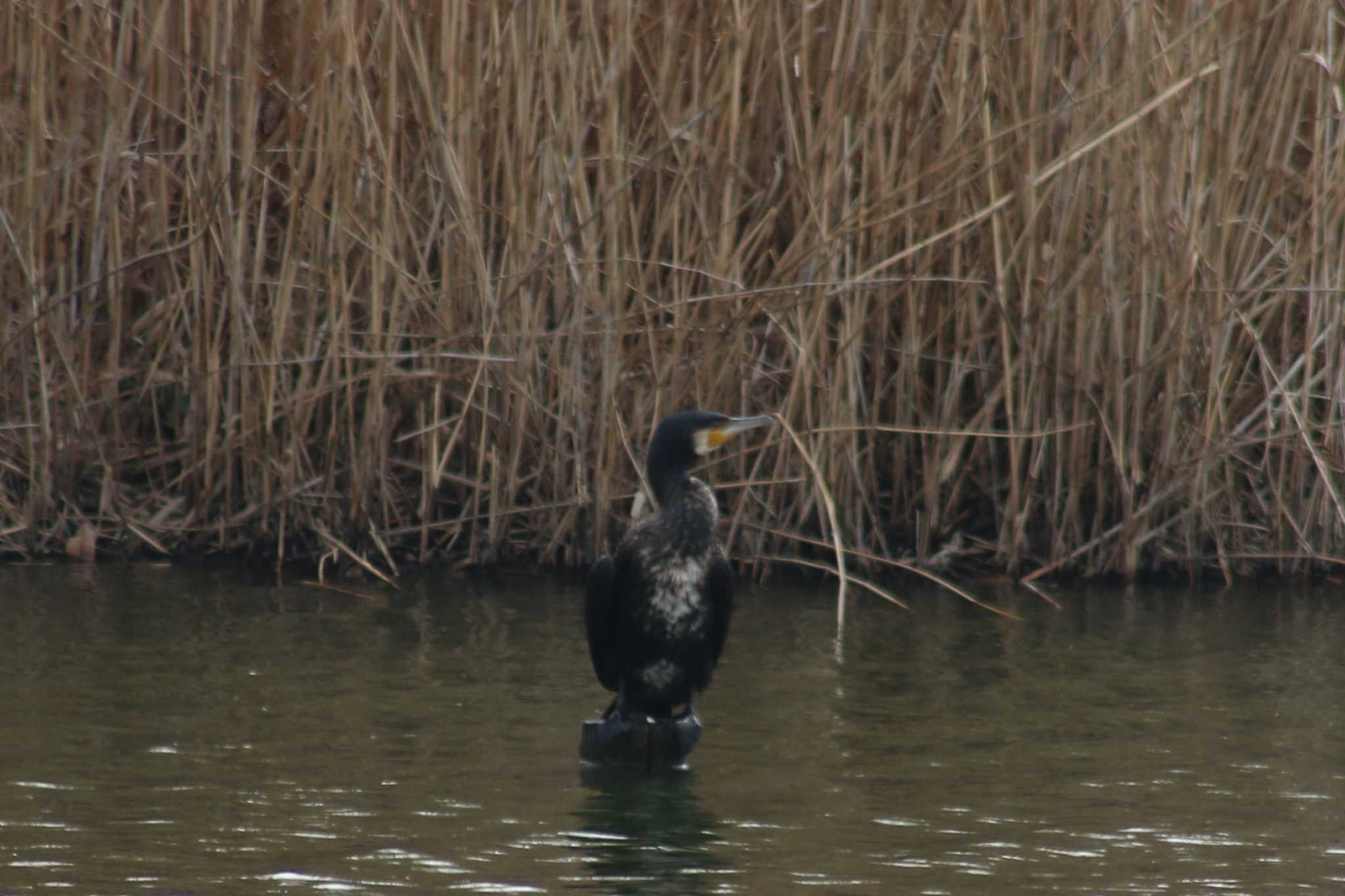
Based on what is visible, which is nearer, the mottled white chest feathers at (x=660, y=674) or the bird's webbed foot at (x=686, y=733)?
the bird's webbed foot at (x=686, y=733)

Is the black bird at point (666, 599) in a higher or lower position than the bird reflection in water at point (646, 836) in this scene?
higher

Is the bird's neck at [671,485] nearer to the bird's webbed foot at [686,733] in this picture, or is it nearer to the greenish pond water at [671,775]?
the bird's webbed foot at [686,733]

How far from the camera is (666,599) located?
493 cm

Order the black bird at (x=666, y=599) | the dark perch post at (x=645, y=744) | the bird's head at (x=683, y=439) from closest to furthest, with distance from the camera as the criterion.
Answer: the dark perch post at (x=645, y=744) → the black bird at (x=666, y=599) → the bird's head at (x=683, y=439)

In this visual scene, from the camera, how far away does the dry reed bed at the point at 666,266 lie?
687 cm

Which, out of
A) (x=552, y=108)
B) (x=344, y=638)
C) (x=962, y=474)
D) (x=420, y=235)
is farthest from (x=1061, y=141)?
(x=344, y=638)

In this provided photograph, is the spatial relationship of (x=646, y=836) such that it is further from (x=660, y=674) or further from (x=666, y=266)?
(x=666, y=266)

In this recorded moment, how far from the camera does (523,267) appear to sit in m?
6.90

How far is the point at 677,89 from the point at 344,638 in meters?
2.15

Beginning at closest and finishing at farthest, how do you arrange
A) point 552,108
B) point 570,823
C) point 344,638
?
point 570,823, point 344,638, point 552,108

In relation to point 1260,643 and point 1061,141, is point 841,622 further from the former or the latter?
point 1061,141

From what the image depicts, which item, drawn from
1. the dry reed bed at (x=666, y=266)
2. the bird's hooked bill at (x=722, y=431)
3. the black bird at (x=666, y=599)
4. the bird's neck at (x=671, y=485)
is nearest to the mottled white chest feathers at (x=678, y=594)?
the black bird at (x=666, y=599)

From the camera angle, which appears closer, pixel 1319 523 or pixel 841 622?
pixel 841 622

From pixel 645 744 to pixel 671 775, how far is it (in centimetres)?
9
